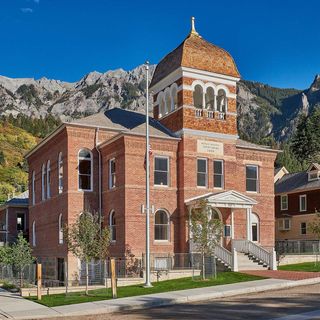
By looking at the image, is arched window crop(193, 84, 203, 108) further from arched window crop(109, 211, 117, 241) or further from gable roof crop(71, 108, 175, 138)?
arched window crop(109, 211, 117, 241)

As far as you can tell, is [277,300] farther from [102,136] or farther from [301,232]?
[301,232]

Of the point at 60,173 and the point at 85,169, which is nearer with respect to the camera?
the point at 85,169

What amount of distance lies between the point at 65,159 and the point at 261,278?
15869 mm

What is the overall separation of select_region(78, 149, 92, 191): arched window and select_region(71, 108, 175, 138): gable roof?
2101 millimetres

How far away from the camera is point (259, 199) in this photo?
39781 mm

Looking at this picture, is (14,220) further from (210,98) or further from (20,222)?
(210,98)

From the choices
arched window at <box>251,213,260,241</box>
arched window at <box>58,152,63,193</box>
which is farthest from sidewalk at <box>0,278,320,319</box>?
arched window at <box>58,152,63,193</box>

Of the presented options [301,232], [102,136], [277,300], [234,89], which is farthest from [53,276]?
[301,232]

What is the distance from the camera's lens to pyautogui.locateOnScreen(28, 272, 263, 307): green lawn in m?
23.5

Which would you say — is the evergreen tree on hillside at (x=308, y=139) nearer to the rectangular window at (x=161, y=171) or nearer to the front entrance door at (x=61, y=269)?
the rectangular window at (x=161, y=171)

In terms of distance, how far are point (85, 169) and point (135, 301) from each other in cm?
1716

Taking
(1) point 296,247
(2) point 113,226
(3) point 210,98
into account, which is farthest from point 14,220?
(1) point 296,247

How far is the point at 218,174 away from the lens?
3741 cm

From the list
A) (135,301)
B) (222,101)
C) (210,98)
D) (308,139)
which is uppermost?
(308,139)
